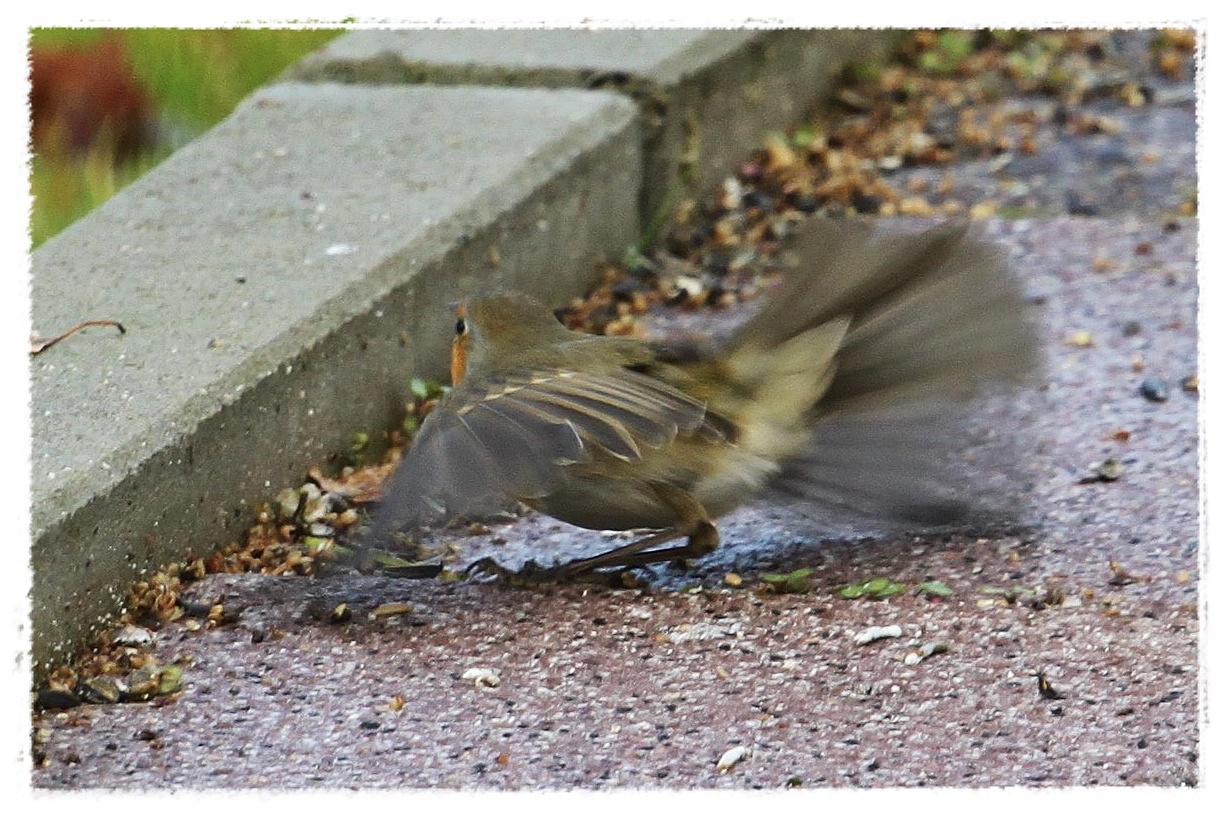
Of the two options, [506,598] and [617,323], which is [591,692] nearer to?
[506,598]

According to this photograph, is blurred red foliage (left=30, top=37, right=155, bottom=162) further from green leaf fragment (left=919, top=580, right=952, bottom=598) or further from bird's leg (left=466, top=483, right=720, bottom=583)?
green leaf fragment (left=919, top=580, right=952, bottom=598)

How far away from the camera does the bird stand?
392 centimetres

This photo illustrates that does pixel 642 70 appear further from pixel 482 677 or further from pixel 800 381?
pixel 482 677

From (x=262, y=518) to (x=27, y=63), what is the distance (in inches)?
44.9

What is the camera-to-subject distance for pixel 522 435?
3615mm

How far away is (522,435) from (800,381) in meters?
0.75

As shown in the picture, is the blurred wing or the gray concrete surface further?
the gray concrete surface

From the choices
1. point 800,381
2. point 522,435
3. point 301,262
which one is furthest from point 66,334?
point 800,381

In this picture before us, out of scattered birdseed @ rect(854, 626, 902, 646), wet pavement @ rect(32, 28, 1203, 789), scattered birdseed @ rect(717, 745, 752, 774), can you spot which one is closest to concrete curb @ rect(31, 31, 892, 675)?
wet pavement @ rect(32, 28, 1203, 789)

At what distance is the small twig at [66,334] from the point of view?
427cm

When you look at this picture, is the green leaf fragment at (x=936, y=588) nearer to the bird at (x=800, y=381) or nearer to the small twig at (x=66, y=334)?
the bird at (x=800, y=381)

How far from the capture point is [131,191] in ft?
17.2

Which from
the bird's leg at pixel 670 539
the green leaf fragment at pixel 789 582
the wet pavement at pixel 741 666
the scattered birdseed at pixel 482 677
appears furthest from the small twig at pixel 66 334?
the green leaf fragment at pixel 789 582

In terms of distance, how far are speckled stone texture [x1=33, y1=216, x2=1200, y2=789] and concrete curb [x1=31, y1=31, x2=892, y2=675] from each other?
288mm
